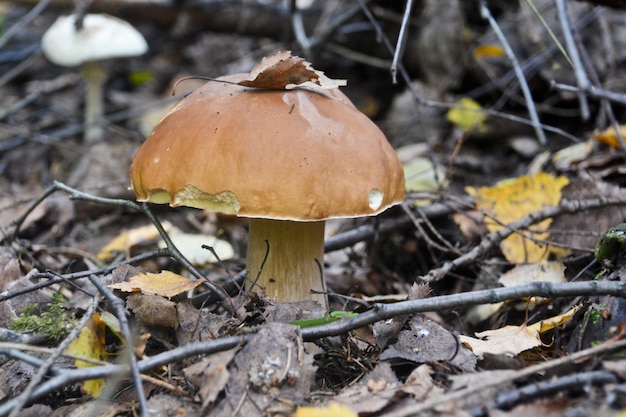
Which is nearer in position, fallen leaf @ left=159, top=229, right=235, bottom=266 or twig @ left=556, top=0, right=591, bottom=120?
twig @ left=556, top=0, right=591, bottom=120

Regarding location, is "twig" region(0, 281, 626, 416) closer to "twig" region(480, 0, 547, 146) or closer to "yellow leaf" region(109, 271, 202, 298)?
"yellow leaf" region(109, 271, 202, 298)

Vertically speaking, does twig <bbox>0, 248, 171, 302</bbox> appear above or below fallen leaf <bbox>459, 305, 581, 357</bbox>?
above

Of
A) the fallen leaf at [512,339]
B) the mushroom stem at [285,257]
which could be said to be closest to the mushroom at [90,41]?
the mushroom stem at [285,257]

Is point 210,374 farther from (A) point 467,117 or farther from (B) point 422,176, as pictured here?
(A) point 467,117

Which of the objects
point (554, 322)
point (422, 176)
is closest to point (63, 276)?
point (554, 322)

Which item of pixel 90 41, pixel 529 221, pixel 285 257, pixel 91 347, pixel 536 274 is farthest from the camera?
pixel 90 41

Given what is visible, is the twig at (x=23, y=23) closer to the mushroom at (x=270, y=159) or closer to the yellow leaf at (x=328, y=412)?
the mushroom at (x=270, y=159)

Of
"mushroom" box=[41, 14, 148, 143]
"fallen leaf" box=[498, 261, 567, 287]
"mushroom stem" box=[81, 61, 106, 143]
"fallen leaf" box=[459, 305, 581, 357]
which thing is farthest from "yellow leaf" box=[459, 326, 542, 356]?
"mushroom stem" box=[81, 61, 106, 143]
